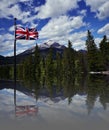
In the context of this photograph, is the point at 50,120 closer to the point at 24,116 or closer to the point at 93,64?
the point at 24,116

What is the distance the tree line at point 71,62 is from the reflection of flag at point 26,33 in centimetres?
5983

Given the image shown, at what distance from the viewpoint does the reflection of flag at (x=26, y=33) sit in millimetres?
33031

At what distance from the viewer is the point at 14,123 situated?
742 centimetres

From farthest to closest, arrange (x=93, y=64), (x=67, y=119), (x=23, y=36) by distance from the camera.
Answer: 1. (x=93, y=64)
2. (x=23, y=36)
3. (x=67, y=119)

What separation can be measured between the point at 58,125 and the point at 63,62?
11827 cm

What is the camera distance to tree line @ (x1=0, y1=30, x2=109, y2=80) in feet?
335

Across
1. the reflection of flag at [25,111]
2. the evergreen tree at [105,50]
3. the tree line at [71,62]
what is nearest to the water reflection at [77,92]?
the reflection of flag at [25,111]

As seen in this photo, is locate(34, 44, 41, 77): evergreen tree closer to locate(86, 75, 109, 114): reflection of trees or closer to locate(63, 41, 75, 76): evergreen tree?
locate(63, 41, 75, 76): evergreen tree

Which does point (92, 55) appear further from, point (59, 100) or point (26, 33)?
point (59, 100)

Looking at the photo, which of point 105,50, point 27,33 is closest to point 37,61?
point 105,50

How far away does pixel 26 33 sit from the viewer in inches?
1321

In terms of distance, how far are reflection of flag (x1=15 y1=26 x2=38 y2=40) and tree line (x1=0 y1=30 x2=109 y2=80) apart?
196ft

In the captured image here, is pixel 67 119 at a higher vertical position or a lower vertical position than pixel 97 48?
lower

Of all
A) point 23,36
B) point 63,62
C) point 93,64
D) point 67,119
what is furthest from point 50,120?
point 63,62
